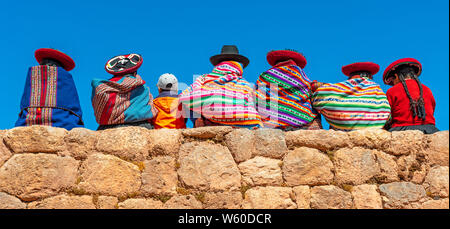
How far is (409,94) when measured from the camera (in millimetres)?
4723

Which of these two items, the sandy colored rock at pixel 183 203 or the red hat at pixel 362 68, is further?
the red hat at pixel 362 68

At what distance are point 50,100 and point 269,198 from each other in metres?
2.55

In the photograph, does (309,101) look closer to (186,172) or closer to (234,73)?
(234,73)

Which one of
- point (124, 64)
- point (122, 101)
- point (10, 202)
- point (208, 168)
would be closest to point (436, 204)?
point (208, 168)

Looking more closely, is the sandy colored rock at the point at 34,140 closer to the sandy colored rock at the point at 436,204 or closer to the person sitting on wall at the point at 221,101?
the person sitting on wall at the point at 221,101

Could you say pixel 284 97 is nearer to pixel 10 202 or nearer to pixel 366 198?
pixel 366 198

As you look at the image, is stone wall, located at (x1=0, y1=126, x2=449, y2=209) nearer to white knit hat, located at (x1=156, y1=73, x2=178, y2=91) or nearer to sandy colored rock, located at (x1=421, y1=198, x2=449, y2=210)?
sandy colored rock, located at (x1=421, y1=198, x2=449, y2=210)

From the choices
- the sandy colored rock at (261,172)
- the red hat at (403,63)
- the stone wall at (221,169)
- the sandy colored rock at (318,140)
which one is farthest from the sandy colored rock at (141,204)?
the red hat at (403,63)

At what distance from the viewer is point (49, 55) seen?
5.10m

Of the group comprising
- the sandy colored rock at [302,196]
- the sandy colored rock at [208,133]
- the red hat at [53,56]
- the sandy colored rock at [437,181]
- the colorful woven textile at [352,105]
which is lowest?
the sandy colored rock at [302,196]

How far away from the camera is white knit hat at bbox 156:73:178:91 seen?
5.59 m

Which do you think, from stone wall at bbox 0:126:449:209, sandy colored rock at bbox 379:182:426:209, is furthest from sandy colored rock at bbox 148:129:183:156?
sandy colored rock at bbox 379:182:426:209

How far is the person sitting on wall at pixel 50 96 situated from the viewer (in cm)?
473

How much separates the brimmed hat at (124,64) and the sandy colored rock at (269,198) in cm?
199
